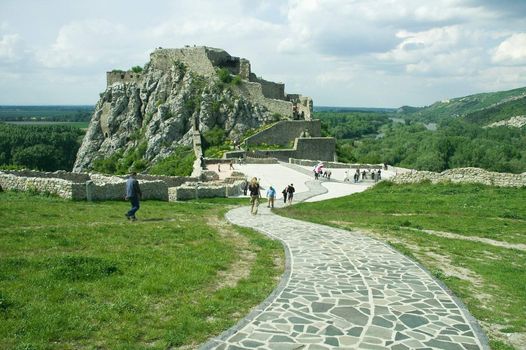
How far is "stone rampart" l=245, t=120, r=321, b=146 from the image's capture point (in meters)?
55.5

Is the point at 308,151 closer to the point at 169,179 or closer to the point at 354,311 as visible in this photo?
the point at 169,179

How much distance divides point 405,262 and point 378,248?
1374mm

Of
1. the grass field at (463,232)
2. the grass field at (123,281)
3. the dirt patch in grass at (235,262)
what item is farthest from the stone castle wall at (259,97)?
the grass field at (123,281)

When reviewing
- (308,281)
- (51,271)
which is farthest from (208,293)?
(51,271)

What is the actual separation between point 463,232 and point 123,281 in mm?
11374

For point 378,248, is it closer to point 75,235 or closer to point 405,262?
point 405,262

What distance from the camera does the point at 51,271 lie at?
315 inches

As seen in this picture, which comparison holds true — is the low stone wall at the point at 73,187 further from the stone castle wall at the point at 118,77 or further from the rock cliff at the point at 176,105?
the stone castle wall at the point at 118,77

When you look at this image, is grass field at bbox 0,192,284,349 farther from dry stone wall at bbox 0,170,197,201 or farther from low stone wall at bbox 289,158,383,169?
low stone wall at bbox 289,158,383,169

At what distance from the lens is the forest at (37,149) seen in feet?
290

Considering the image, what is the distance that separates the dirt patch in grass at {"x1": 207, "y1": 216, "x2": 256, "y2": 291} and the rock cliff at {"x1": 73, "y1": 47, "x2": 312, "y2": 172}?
43.0m

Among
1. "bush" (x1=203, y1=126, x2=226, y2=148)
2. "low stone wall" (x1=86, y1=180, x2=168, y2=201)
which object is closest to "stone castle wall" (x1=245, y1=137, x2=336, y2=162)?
"bush" (x1=203, y1=126, x2=226, y2=148)

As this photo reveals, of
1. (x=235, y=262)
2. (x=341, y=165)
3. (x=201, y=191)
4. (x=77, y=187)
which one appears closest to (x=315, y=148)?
(x=341, y=165)

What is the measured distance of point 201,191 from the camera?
26.0 m
